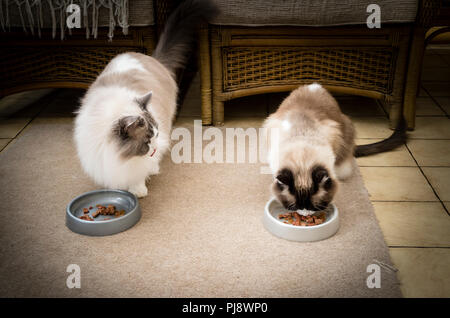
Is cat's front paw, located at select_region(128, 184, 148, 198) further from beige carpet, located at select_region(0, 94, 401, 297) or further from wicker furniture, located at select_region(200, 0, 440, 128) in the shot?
wicker furniture, located at select_region(200, 0, 440, 128)

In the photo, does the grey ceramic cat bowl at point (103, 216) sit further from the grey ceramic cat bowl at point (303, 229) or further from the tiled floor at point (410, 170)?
the tiled floor at point (410, 170)

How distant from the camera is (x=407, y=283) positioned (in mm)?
1554

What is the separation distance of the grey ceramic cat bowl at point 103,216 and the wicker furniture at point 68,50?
111cm

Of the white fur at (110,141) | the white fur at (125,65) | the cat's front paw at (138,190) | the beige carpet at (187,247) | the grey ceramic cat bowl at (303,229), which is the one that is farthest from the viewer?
the white fur at (125,65)

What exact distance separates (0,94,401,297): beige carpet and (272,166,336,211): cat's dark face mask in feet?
0.64

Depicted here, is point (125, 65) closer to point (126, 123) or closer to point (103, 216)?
point (126, 123)

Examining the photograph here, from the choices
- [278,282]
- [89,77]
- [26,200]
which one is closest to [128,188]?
[26,200]

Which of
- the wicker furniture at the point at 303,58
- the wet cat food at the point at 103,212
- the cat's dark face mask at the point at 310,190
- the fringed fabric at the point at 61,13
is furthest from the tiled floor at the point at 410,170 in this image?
the wet cat food at the point at 103,212

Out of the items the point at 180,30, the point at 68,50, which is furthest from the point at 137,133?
the point at 68,50

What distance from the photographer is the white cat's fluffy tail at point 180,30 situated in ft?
8.14

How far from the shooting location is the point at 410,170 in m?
2.31

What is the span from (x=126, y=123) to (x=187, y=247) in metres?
0.57
